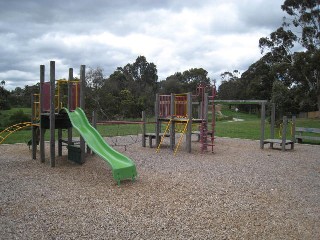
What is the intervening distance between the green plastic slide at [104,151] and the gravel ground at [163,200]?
0.25m

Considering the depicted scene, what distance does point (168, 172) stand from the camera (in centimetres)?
816

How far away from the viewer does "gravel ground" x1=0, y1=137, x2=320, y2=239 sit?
434cm

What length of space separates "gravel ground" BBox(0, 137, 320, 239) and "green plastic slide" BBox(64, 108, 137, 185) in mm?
249

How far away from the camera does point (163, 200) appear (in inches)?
223

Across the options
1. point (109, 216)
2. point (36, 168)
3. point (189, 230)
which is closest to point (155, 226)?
point (189, 230)

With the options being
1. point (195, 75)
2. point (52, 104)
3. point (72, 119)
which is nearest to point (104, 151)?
point (72, 119)

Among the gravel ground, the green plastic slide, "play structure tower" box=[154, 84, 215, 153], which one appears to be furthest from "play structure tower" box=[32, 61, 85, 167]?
"play structure tower" box=[154, 84, 215, 153]

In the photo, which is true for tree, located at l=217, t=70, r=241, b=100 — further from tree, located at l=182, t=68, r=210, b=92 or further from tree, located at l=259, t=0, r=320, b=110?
tree, located at l=259, t=0, r=320, b=110

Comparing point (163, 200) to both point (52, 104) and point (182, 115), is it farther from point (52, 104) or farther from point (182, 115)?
point (182, 115)

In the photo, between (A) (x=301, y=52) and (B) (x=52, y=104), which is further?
(A) (x=301, y=52)

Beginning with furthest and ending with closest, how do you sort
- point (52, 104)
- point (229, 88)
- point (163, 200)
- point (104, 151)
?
1. point (229, 88)
2. point (52, 104)
3. point (104, 151)
4. point (163, 200)

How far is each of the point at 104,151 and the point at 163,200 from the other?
274cm

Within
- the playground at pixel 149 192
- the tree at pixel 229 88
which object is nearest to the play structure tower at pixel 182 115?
the playground at pixel 149 192

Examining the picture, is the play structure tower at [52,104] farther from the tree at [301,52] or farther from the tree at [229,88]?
the tree at [229,88]
